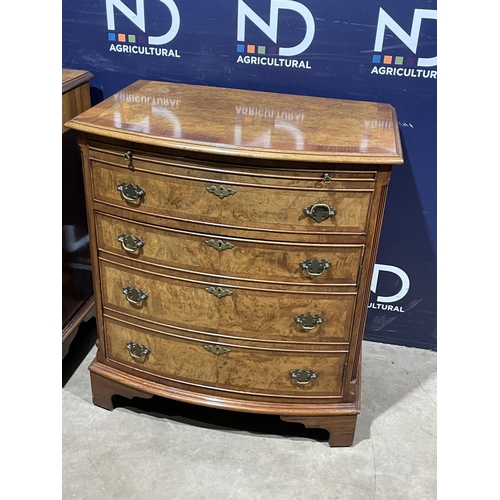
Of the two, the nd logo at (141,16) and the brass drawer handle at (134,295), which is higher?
the nd logo at (141,16)

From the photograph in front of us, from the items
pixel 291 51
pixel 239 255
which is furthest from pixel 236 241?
pixel 291 51

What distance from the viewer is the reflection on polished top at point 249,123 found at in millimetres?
1577

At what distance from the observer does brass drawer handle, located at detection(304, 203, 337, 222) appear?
164 cm

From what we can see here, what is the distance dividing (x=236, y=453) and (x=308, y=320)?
1.99ft

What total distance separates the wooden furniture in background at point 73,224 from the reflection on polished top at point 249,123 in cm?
22

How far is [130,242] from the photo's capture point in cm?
185

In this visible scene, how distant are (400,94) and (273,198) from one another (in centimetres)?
80

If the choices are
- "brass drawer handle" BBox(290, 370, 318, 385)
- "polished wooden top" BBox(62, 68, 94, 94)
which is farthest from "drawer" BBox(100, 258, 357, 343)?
"polished wooden top" BBox(62, 68, 94, 94)

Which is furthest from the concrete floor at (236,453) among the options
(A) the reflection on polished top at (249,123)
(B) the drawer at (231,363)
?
(A) the reflection on polished top at (249,123)

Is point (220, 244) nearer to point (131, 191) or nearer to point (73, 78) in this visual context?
point (131, 191)

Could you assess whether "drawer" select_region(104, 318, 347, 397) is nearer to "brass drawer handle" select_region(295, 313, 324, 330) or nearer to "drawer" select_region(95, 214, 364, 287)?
"brass drawer handle" select_region(295, 313, 324, 330)

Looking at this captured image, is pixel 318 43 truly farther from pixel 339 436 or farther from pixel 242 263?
pixel 339 436

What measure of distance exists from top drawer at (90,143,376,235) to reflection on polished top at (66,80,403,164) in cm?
7

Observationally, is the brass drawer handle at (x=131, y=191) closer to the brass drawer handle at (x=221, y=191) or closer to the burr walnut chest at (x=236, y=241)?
the burr walnut chest at (x=236, y=241)
